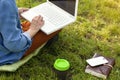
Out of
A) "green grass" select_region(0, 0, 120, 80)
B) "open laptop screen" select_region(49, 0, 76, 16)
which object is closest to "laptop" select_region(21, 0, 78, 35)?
"open laptop screen" select_region(49, 0, 76, 16)

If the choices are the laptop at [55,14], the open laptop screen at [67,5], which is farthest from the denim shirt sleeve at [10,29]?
the open laptop screen at [67,5]

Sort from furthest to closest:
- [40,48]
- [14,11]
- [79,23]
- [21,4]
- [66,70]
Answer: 1. [21,4]
2. [79,23]
3. [40,48]
4. [66,70]
5. [14,11]

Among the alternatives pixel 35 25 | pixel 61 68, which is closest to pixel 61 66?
pixel 61 68

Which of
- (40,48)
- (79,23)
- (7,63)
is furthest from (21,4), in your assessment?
(7,63)

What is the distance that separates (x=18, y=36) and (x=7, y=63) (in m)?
0.37

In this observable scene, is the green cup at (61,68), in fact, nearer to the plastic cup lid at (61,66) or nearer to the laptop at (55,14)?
the plastic cup lid at (61,66)

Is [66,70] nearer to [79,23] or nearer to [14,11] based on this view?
[14,11]

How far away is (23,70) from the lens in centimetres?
300

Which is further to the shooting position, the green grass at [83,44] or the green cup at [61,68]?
the green grass at [83,44]

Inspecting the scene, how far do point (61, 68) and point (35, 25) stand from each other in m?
0.45

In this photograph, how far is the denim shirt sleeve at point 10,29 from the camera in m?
2.48

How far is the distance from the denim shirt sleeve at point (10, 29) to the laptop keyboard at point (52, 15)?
383 millimetres

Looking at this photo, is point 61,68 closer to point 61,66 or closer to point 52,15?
point 61,66

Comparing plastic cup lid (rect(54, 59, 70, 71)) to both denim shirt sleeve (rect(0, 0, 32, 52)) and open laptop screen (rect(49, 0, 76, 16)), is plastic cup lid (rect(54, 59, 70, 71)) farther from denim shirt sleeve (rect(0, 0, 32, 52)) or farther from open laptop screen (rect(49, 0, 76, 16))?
open laptop screen (rect(49, 0, 76, 16))
